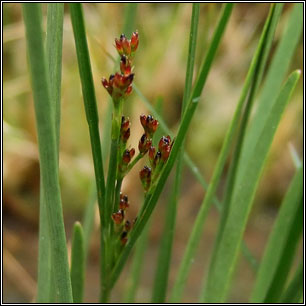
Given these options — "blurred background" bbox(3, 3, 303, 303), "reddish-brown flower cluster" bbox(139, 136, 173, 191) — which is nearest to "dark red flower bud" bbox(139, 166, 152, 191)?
"reddish-brown flower cluster" bbox(139, 136, 173, 191)

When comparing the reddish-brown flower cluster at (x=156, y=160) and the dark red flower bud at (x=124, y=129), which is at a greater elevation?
the dark red flower bud at (x=124, y=129)

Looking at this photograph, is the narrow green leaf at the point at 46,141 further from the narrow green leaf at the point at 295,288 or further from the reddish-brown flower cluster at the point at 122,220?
the narrow green leaf at the point at 295,288

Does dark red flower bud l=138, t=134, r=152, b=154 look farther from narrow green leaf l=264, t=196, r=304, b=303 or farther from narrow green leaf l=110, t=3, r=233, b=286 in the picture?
narrow green leaf l=264, t=196, r=304, b=303

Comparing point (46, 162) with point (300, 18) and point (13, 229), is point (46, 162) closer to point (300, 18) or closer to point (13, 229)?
point (300, 18)

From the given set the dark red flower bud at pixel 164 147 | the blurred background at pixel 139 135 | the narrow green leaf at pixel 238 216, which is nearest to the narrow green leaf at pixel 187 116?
the dark red flower bud at pixel 164 147

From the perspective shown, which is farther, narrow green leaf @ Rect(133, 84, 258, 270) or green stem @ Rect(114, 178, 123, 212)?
narrow green leaf @ Rect(133, 84, 258, 270)

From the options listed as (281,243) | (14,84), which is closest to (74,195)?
(14,84)
